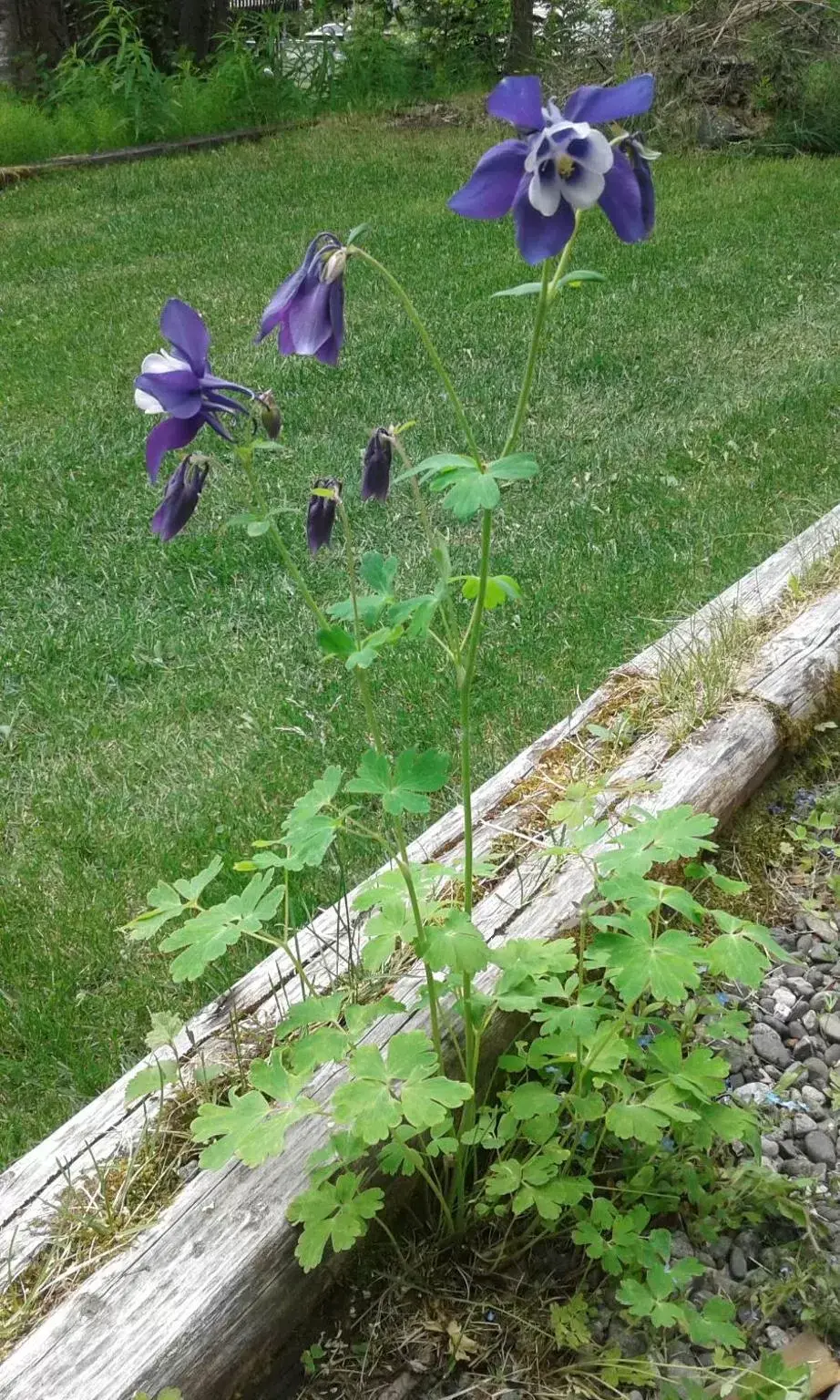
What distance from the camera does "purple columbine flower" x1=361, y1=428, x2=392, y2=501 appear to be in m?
1.52

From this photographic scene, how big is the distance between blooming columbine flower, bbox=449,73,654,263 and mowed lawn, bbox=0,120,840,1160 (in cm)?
167

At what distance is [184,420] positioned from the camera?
1.38m

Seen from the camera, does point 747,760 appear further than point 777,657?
No

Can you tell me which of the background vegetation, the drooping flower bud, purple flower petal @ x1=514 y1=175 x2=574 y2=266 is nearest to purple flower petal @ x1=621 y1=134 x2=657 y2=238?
purple flower petal @ x1=514 y1=175 x2=574 y2=266

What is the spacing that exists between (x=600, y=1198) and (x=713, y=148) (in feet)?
33.7

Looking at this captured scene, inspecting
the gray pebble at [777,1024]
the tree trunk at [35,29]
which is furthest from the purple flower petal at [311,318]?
the tree trunk at [35,29]

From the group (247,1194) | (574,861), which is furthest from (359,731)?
(247,1194)

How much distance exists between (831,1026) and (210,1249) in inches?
48.2

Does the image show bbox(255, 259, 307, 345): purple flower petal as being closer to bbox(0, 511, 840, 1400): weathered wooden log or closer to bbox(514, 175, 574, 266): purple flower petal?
bbox(514, 175, 574, 266): purple flower petal

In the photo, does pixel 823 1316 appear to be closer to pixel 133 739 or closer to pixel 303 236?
pixel 133 739

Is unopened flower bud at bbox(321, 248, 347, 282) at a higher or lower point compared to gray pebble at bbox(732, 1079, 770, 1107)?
higher

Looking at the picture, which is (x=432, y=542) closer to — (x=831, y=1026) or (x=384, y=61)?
(x=831, y=1026)

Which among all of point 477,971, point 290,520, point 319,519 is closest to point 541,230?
point 319,519

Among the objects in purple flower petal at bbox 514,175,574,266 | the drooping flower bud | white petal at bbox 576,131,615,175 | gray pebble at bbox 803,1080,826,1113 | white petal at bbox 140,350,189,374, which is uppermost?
white petal at bbox 576,131,615,175
